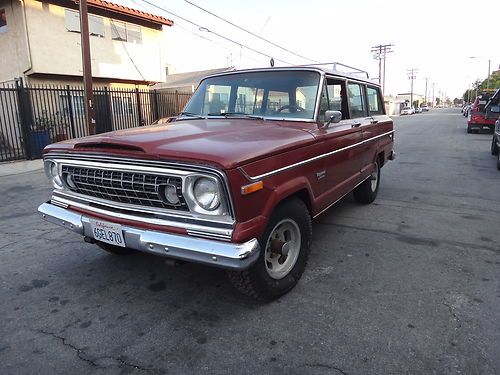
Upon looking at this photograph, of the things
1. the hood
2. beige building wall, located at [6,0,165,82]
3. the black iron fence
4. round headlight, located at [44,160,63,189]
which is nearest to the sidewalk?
the black iron fence

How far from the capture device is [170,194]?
105 inches

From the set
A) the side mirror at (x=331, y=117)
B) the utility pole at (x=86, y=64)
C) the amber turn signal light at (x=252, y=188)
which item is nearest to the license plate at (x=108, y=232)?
the amber turn signal light at (x=252, y=188)

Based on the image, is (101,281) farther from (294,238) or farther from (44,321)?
(294,238)

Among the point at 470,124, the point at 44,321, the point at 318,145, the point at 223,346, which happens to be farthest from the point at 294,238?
the point at 470,124

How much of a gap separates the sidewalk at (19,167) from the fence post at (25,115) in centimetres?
57

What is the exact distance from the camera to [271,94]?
402cm

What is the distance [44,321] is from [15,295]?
0.64 metres

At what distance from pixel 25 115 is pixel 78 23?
24.4ft

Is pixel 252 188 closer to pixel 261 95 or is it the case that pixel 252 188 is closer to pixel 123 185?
pixel 123 185

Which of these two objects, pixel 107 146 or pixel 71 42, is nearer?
pixel 107 146

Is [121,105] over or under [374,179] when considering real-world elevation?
over

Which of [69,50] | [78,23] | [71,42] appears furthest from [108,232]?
[78,23]

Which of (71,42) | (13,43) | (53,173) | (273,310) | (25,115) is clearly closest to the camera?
(273,310)

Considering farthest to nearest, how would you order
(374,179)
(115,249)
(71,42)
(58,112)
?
(71,42)
(58,112)
(374,179)
(115,249)
